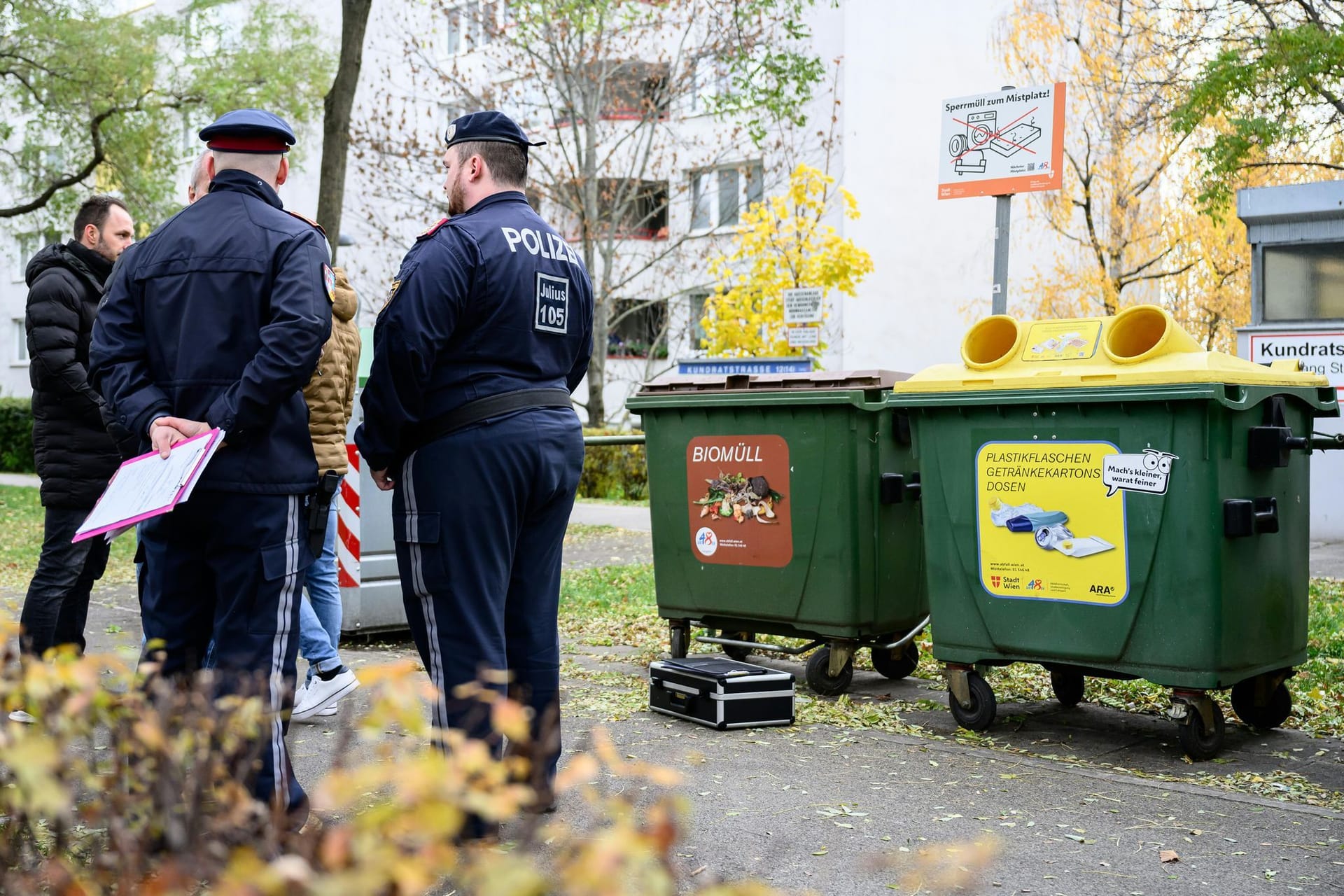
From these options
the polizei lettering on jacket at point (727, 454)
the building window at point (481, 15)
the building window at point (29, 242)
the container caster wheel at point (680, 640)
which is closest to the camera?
the polizei lettering on jacket at point (727, 454)

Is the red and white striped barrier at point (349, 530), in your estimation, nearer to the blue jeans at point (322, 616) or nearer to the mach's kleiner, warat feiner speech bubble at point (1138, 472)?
the blue jeans at point (322, 616)

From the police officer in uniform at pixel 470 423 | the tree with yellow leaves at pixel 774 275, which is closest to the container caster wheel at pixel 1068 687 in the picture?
the police officer in uniform at pixel 470 423

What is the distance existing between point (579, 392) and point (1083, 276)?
12.2 metres

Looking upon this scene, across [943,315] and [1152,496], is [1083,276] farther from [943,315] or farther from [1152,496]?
[1152,496]

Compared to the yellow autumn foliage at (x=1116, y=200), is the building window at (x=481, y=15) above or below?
above

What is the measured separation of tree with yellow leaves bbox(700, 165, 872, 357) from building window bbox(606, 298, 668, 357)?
197 inches

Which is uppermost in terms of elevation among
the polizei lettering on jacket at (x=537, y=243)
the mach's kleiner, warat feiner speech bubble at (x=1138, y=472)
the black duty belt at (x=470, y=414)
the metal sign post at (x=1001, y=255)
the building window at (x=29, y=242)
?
the building window at (x=29, y=242)

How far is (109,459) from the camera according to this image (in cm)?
536

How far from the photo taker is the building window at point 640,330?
26.2 metres

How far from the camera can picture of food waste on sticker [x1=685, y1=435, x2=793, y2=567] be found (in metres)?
6.29

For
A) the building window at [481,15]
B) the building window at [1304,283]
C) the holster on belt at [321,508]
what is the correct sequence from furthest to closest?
1. the building window at [481,15]
2. the building window at [1304,283]
3. the holster on belt at [321,508]

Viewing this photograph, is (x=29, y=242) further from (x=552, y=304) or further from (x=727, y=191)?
(x=552, y=304)

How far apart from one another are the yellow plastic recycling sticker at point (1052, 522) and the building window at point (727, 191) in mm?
17193

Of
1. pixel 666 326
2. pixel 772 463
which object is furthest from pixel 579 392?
pixel 772 463
